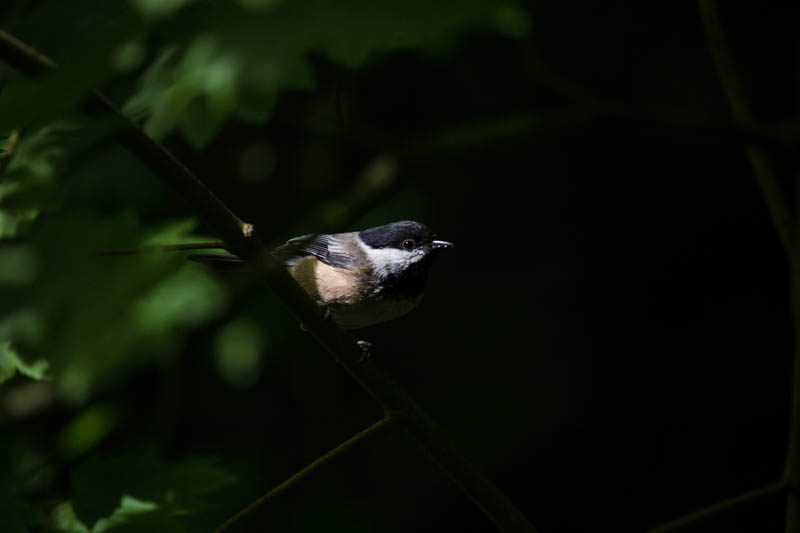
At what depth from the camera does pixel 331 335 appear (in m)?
2.02

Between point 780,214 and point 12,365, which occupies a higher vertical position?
point 12,365

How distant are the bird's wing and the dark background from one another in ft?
0.43

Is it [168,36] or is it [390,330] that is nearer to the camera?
[168,36]

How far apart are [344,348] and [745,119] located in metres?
1.85

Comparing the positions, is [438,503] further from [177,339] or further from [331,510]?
[177,339]

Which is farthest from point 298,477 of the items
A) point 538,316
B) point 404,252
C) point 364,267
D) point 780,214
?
point 538,316

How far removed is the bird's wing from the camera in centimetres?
332

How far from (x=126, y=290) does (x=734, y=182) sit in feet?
13.1

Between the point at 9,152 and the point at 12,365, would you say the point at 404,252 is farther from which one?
the point at 9,152

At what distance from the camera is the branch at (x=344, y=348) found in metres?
1.66

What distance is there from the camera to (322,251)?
11.3 ft

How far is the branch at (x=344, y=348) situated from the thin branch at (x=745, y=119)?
140 centimetres

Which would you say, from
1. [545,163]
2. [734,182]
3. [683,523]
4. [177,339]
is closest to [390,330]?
[545,163]

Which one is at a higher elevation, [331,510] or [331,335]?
[331,335]
